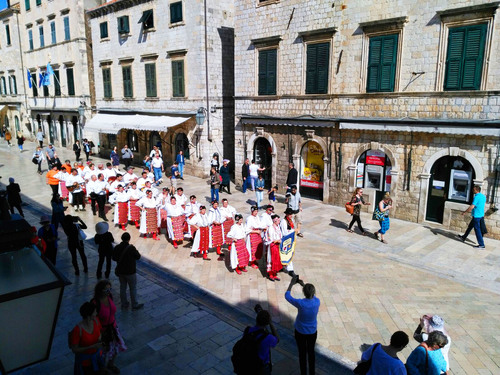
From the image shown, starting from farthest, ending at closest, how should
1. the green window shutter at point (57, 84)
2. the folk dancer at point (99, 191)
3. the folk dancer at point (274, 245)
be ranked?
the green window shutter at point (57, 84) → the folk dancer at point (99, 191) → the folk dancer at point (274, 245)

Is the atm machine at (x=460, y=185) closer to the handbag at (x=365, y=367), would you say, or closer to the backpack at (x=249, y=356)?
the handbag at (x=365, y=367)

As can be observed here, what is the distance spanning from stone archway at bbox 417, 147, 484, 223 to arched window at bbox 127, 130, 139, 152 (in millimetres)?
19796

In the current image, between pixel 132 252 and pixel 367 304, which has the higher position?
pixel 132 252

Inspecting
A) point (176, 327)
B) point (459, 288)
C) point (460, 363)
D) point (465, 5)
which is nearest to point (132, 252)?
point (176, 327)

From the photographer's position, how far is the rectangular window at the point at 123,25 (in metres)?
25.5

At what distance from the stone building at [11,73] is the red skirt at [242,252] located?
38.4 m

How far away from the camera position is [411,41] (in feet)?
45.3

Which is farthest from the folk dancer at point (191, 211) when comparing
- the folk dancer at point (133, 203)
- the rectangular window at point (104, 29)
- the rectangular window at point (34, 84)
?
the rectangular window at point (34, 84)

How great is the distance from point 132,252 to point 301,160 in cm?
1115

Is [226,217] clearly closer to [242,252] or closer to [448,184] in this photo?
[242,252]

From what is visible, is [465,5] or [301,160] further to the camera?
[301,160]

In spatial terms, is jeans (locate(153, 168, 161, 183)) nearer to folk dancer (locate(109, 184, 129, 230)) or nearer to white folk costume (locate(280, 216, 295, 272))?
folk dancer (locate(109, 184, 129, 230))

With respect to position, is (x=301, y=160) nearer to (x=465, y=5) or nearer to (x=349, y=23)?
(x=349, y=23)

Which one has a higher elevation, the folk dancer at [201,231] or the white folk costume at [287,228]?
the white folk costume at [287,228]
